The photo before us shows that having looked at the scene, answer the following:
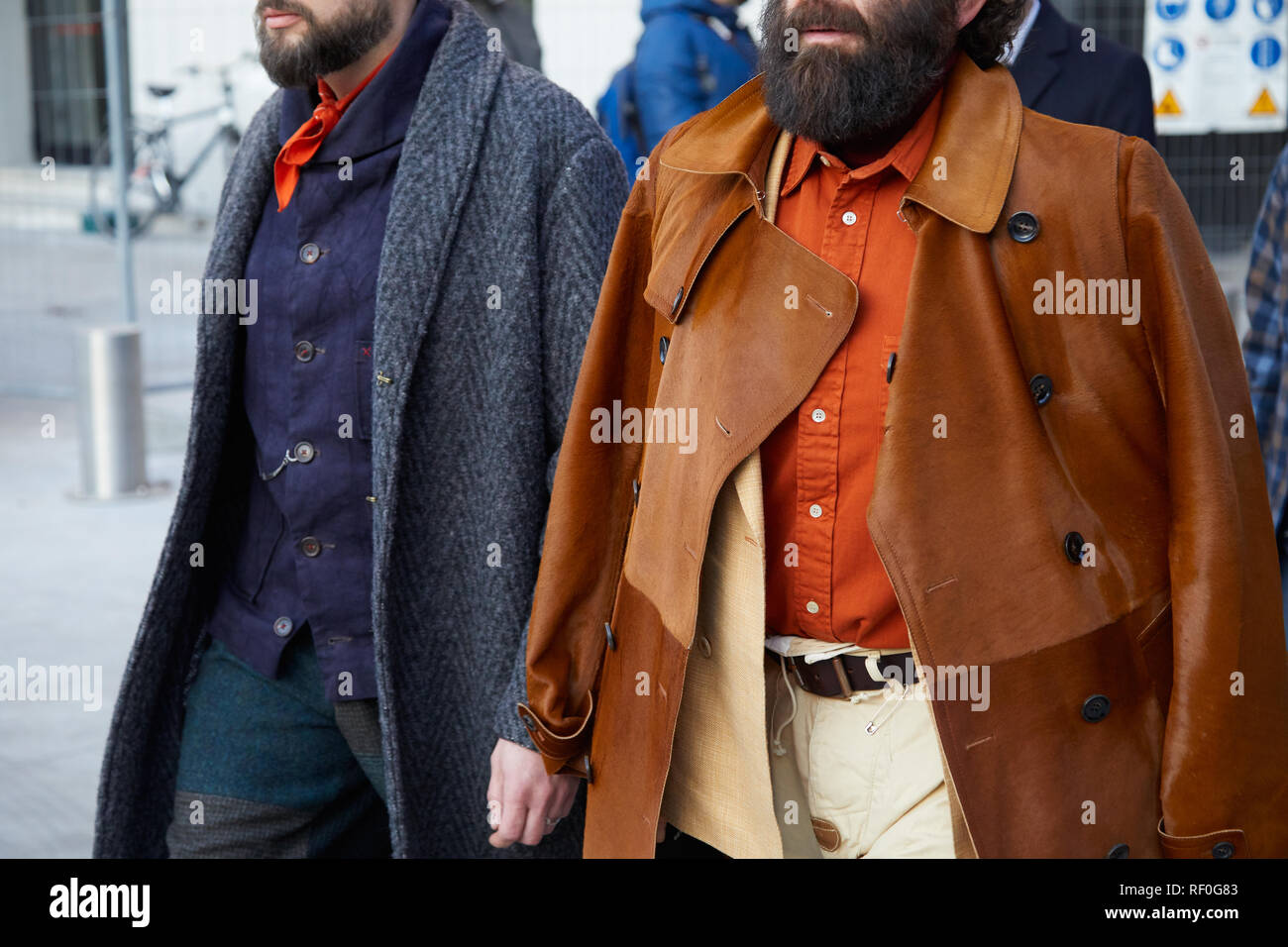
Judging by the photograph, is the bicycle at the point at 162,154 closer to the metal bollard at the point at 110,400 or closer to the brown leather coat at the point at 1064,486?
the metal bollard at the point at 110,400

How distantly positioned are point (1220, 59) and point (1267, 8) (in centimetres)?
32

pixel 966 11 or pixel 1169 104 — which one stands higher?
pixel 966 11

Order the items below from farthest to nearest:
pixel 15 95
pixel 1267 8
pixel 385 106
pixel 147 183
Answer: pixel 147 183 → pixel 15 95 → pixel 1267 8 → pixel 385 106

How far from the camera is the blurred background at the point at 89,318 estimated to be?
18.5ft

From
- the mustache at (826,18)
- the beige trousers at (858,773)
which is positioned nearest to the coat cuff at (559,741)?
A: the beige trousers at (858,773)

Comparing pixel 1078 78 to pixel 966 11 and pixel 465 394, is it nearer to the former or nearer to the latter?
pixel 966 11

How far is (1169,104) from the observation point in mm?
7949

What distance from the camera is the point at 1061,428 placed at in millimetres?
2174

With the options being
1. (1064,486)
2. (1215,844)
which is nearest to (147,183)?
(1064,486)

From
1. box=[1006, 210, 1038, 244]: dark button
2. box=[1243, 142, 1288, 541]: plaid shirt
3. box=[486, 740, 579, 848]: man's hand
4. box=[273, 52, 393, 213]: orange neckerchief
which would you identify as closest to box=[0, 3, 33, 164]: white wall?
box=[273, 52, 393, 213]: orange neckerchief

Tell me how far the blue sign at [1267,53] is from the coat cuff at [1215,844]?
6621mm
